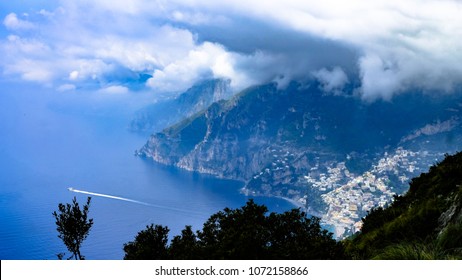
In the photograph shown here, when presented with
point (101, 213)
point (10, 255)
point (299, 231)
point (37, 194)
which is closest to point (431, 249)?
point (299, 231)

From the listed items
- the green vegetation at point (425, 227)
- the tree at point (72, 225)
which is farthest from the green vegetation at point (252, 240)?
the tree at point (72, 225)

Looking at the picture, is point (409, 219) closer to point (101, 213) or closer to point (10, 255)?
point (10, 255)

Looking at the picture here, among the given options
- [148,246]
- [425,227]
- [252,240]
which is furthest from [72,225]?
→ [425,227]

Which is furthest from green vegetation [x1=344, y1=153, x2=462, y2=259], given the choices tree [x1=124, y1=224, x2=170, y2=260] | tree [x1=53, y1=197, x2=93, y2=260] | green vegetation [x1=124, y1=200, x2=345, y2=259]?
tree [x1=53, y1=197, x2=93, y2=260]

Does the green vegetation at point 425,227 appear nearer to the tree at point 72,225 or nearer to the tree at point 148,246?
the tree at point 148,246

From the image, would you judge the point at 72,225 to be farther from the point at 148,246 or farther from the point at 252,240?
the point at 252,240
